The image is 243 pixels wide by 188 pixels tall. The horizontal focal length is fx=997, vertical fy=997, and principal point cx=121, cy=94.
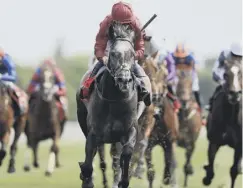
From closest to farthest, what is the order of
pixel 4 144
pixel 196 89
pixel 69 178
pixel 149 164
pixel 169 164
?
1. pixel 149 164
2. pixel 169 164
3. pixel 4 144
4. pixel 69 178
5. pixel 196 89

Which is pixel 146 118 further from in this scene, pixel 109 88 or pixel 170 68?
pixel 109 88

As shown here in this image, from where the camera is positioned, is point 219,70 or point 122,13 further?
point 219,70

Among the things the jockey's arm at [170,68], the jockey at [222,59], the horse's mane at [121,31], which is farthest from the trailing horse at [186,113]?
the horse's mane at [121,31]

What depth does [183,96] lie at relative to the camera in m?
17.6

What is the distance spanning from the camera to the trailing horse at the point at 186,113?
17.6 meters

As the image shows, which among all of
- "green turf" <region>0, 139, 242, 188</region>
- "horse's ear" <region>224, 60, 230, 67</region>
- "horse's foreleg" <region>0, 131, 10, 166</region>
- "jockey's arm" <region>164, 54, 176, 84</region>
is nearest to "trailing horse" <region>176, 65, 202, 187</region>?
"green turf" <region>0, 139, 242, 188</region>

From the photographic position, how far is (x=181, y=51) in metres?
17.8

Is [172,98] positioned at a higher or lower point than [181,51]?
lower

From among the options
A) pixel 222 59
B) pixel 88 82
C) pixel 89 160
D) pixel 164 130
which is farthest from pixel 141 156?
pixel 89 160

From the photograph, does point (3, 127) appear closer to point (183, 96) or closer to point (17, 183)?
point (17, 183)

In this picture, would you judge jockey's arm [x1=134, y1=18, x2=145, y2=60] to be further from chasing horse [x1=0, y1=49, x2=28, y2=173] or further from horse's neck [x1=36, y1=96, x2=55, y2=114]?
horse's neck [x1=36, y1=96, x2=55, y2=114]

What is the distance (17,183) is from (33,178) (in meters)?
1.32

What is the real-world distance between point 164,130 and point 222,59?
4.85ft

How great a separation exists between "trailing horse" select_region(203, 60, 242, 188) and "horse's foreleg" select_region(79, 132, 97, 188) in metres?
3.68
